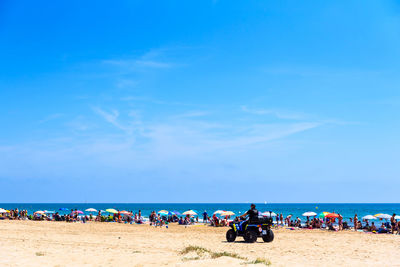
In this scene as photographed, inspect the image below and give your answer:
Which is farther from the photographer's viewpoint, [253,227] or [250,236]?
[253,227]

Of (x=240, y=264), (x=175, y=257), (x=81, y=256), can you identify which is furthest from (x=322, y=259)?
(x=81, y=256)

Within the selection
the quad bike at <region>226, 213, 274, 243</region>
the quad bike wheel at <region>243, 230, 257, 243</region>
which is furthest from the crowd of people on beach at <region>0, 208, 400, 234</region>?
the quad bike wheel at <region>243, 230, 257, 243</region>

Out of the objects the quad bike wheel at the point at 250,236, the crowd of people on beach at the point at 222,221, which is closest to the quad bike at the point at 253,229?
the quad bike wheel at the point at 250,236

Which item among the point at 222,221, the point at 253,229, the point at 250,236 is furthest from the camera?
the point at 222,221

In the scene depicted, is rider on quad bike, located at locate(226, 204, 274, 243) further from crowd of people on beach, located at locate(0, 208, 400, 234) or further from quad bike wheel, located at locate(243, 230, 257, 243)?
crowd of people on beach, located at locate(0, 208, 400, 234)

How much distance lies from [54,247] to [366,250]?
11893 mm

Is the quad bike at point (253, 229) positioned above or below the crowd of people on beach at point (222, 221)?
above

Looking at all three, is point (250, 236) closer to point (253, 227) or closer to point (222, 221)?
point (253, 227)

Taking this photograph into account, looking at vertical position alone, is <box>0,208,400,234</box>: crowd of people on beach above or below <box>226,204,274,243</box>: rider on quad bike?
below

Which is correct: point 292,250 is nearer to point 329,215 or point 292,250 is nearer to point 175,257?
point 175,257

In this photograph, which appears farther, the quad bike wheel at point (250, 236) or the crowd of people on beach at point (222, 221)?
the crowd of people on beach at point (222, 221)

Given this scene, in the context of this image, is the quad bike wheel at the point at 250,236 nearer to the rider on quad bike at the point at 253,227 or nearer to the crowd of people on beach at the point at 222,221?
the rider on quad bike at the point at 253,227

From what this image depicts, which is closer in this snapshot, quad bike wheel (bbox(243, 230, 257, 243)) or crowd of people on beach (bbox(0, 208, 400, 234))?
quad bike wheel (bbox(243, 230, 257, 243))

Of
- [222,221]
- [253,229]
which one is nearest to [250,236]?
[253,229]
